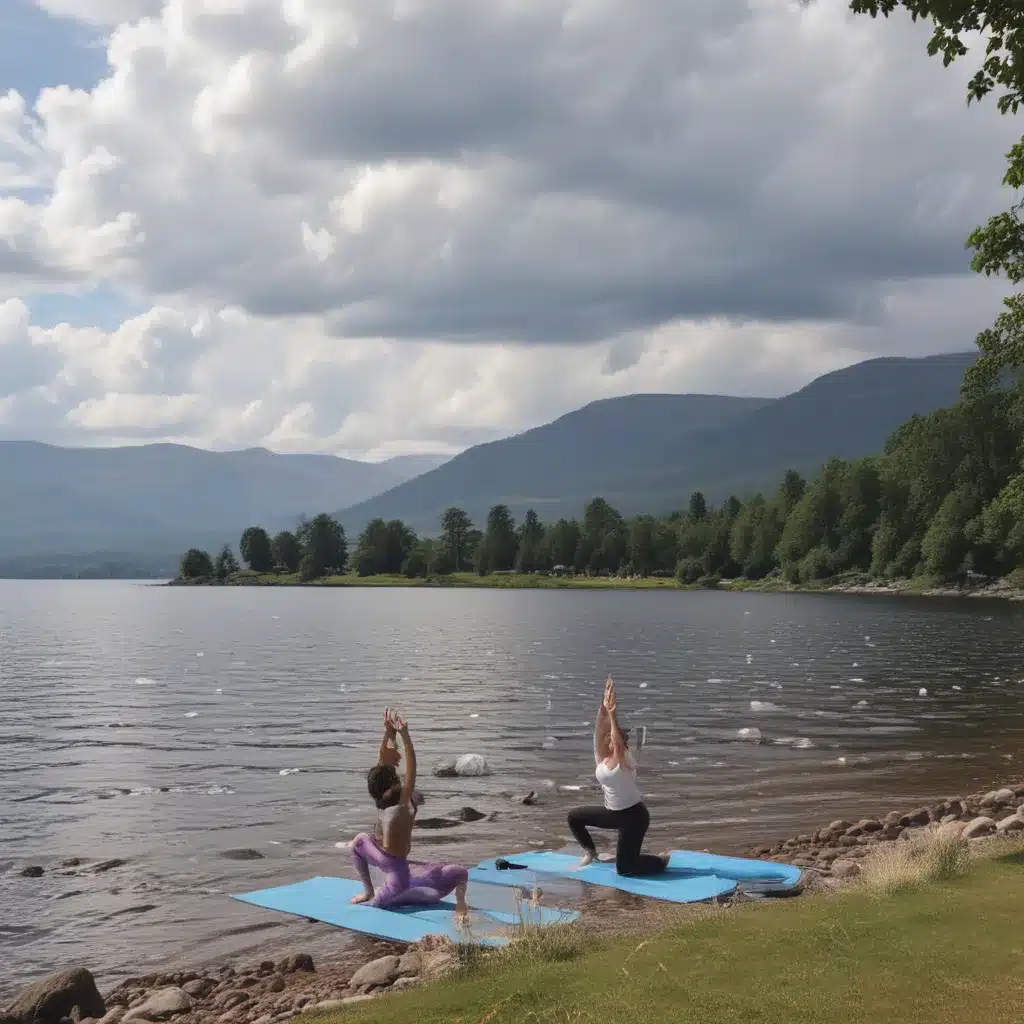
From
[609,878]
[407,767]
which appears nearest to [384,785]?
[407,767]

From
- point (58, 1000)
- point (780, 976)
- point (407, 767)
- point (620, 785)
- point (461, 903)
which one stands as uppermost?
point (407, 767)

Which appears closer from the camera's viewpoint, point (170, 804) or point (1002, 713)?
point (170, 804)

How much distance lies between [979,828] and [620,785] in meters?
6.74

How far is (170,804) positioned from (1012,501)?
29371 mm

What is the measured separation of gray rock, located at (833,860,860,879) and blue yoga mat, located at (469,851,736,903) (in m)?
1.75

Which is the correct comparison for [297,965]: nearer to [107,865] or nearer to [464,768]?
[107,865]

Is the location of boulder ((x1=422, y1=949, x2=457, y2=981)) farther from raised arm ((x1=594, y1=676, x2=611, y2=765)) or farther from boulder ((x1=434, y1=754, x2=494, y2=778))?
boulder ((x1=434, y1=754, x2=494, y2=778))

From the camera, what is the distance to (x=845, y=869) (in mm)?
18781

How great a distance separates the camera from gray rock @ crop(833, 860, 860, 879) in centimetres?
1846

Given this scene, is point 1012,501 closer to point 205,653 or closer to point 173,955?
point 173,955

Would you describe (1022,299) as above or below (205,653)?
above

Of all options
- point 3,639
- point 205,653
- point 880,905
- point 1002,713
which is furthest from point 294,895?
point 3,639

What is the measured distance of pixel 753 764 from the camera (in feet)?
103

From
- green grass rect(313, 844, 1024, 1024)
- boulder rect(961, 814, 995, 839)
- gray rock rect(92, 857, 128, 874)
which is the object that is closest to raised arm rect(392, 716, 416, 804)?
green grass rect(313, 844, 1024, 1024)
